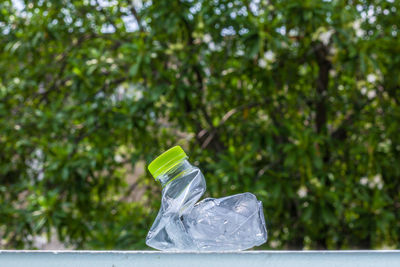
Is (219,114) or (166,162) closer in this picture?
(166,162)

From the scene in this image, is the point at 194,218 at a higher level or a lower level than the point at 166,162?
lower

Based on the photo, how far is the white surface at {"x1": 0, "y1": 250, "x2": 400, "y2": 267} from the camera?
628 millimetres

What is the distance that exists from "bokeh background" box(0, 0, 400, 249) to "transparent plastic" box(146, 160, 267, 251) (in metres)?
1.71

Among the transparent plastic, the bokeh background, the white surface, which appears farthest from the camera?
the bokeh background

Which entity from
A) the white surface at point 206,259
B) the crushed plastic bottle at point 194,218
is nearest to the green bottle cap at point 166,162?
the crushed plastic bottle at point 194,218

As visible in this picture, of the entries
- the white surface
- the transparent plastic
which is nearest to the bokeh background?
the transparent plastic

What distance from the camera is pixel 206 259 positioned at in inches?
24.9

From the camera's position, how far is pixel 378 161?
2729 millimetres

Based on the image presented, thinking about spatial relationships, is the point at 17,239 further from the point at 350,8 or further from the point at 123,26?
the point at 350,8

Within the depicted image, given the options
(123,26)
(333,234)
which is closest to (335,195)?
(333,234)

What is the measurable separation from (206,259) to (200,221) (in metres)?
0.18

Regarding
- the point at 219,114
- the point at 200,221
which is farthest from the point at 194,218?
the point at 219,114

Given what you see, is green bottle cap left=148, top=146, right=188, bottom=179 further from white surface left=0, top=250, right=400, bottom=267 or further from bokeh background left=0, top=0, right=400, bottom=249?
bokeh background left=0, top=0, right=400, bottom=249

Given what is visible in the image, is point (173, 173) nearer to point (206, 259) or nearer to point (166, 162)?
point (166, 162)
